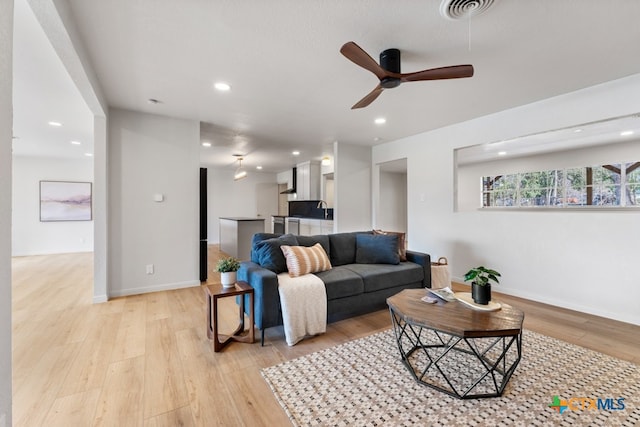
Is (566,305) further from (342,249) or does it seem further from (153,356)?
(153,356)

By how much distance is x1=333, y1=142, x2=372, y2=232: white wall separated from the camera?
5.42 metres

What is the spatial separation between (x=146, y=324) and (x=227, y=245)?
13.4 feet

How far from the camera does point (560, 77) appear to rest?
2734 millimetres

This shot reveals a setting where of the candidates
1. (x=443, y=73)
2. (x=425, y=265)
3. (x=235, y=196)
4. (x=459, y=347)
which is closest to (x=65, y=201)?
(x=235, y=196)

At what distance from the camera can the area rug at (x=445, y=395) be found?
5.06ft

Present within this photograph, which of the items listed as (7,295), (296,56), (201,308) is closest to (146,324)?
(201,308)

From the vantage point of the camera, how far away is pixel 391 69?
7.40ft

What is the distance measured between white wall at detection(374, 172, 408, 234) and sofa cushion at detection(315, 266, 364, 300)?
502 cm

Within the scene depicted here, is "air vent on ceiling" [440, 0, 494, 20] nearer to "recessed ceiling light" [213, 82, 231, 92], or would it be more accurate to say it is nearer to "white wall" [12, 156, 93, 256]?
"recessed ceiling light" [213, 82, 231, 92]

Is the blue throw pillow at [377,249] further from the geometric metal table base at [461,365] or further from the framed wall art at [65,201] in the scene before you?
the framed wall art at [65,201]

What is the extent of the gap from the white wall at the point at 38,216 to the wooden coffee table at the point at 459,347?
8572 millimetres

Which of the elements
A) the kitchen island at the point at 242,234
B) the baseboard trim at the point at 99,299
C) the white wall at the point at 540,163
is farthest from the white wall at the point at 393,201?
the baseboard trim at the point at 99,299

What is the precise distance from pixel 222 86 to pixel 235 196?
267 inches

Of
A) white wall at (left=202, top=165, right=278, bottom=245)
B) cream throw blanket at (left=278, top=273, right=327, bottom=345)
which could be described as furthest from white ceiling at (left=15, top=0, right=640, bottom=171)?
white wall at (left=202, top=165, right=278, bottom=245)
